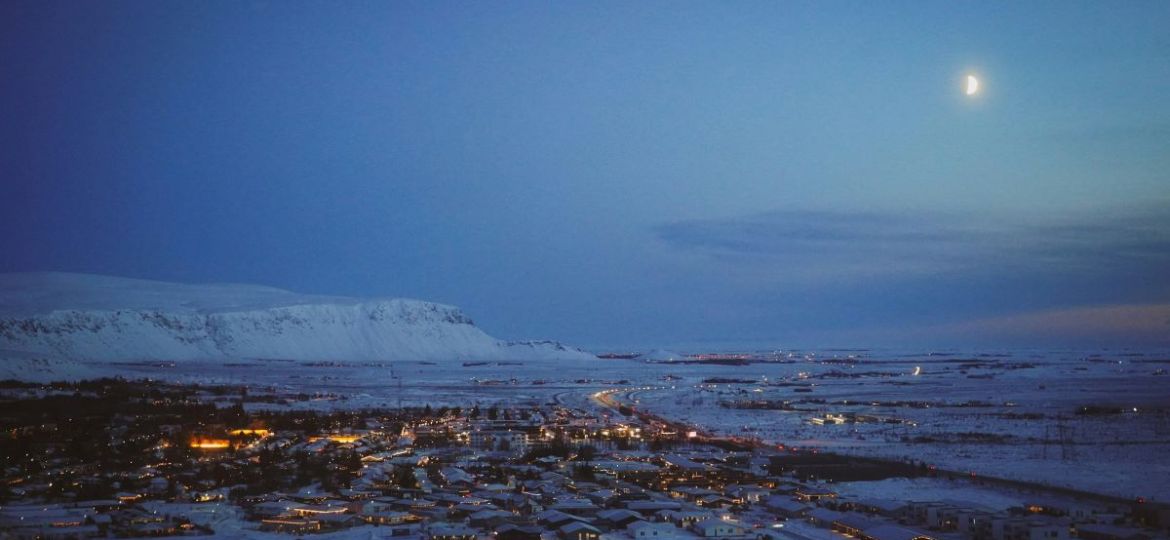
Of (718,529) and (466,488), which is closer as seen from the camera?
(718,529)

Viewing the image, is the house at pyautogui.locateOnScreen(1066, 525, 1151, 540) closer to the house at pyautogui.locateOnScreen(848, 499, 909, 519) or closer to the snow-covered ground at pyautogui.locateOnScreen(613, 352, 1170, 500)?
the house at pyautogui.locateOnScreen(848, 499, 909, 519)

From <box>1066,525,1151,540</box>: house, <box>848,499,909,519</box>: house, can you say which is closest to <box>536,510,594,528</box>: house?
<box>848,499,909,519</box>: house

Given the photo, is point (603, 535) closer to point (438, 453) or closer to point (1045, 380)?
point (438, 453)

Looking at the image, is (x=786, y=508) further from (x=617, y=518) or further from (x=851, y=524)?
(x=617, y=518)

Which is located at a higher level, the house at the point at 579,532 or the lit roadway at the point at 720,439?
the lit roadway at the point at 720,439

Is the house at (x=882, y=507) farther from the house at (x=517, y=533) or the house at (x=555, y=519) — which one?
the house at (x=517, y=533)

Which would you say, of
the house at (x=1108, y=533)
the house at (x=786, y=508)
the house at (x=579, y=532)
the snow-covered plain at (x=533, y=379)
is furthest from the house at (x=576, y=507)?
the snow-covered plain at (x=533, y=379)

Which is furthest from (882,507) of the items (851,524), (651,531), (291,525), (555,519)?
(291,525)
